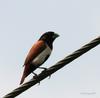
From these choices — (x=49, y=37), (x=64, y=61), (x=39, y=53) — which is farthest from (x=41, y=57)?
(x=64, y=61)

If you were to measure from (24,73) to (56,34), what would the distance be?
1506 millimetres

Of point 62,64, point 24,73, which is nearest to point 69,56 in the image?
point 62,64

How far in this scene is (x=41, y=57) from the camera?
819 centimetres

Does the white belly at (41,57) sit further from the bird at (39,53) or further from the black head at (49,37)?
the black head at (49,37)

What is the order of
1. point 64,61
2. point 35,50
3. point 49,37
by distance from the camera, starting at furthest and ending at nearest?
point 49,37 → point 35,50 → point 64,61

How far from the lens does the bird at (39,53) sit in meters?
7.79

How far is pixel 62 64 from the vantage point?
511 cm

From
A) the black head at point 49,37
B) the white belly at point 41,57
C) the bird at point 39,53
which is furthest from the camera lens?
the black head at point 49,37

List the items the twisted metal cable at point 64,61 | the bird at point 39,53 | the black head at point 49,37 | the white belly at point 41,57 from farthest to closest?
the black head at point 49,37 → the white belly at point 41,57 → the bird at point 39,53 → the twisted metal cable at point 64,61

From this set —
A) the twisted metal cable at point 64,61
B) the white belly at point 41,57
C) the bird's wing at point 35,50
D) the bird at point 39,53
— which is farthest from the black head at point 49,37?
the twisted metal cable at point 64,61

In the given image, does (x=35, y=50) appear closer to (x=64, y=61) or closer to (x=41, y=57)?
(x=41, y=57)

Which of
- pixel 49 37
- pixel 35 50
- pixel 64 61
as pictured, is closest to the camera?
pixel 64 61

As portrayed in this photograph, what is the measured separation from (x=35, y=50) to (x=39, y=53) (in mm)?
97

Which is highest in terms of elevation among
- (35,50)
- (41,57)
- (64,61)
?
(64,61)
